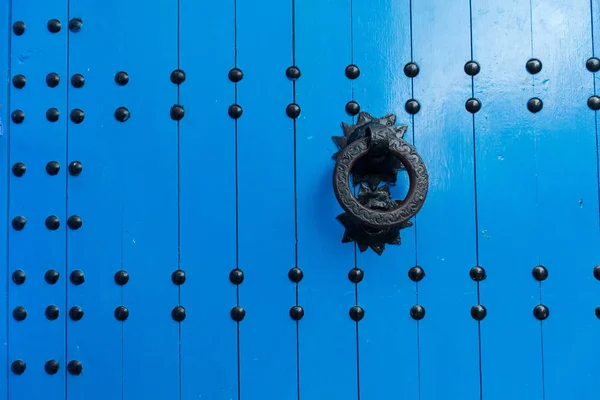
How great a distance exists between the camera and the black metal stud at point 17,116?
3.31 ft

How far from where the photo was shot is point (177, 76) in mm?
987

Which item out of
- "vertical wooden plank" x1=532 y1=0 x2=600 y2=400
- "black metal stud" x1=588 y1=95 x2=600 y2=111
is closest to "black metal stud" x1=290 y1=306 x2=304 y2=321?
"vertical wooden plank" x1=532 y1=0 x2=600 y2=400

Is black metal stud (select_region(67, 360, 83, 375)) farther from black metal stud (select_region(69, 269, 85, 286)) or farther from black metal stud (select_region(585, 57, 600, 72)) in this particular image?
black metal stud (select_region(585, 57, 600, 72))

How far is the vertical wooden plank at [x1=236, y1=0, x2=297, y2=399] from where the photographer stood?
96 cm

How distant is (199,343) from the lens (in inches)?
38.3

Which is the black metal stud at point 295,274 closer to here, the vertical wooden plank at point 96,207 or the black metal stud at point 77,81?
the vertical wooden plank at point 96,207

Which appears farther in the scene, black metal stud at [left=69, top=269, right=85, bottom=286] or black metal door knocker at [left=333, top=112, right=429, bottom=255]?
black metal stud at [left=69, top=269, right=85, bottom=286]

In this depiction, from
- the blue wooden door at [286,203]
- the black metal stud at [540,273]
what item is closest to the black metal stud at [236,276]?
the blue wooden door at [286,203]

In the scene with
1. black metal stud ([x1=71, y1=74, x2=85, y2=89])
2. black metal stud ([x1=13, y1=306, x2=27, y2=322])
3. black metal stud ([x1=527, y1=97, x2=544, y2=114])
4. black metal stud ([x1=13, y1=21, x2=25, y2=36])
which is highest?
black metal stud ([x1=13, y1=21, x2=25, y2=36])

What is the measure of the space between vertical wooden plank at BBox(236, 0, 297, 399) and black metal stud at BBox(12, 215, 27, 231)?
16.3 inches

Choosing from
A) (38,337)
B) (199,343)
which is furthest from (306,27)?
(38,337)

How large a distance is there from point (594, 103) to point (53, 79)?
100 cm

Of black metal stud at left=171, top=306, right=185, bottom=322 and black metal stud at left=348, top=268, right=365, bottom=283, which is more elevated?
black metal stud at left=348, top=268, right=365, bottom=283

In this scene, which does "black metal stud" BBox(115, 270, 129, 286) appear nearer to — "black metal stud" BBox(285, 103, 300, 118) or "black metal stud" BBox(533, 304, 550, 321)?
"black metal stud" BBox(285, 103, 300, 118)
